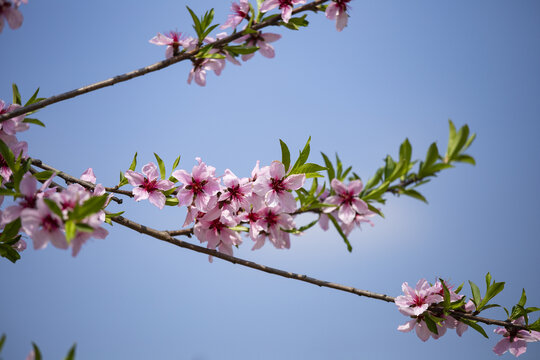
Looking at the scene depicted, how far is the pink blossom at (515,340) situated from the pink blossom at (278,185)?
1454mm

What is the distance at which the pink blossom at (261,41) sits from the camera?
211 centimetres

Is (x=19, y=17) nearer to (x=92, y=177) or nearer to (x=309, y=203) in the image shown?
(x=92, y=177)

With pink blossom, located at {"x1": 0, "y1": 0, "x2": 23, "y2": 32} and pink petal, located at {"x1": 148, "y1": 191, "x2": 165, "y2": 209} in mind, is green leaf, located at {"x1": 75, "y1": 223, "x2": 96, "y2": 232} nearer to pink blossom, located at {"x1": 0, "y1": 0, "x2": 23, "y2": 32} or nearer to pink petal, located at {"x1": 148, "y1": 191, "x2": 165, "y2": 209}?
pink blossom, located at {"x1": 0, "y1": 0, "x2": 23, "y2": 32}

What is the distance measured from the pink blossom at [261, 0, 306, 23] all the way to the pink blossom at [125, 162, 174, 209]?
38.1 inches

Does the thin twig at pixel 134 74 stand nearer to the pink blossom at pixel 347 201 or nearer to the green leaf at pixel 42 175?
the green leaf at pixel 42 175

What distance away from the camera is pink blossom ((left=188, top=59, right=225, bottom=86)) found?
2.10 meters

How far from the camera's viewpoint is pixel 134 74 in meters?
1.83

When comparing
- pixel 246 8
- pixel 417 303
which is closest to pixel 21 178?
pixel 246 8

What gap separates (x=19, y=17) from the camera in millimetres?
1481

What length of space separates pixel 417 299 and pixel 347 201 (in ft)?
2.81

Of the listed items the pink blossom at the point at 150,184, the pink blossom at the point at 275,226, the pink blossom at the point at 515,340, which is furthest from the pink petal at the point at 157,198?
the pink blossom at the point at 515,340

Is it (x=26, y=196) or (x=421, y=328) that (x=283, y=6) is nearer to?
(x=26, y=196)

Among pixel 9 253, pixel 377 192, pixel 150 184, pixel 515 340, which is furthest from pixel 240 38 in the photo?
pixel 515 340

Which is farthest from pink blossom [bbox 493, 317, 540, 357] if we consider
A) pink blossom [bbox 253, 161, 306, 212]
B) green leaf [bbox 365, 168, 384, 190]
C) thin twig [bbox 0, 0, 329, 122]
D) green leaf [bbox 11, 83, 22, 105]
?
green leaf [bbox 11, 83, 22, 105]
